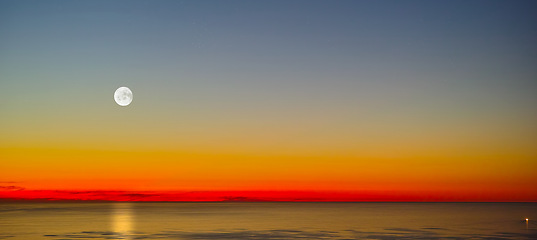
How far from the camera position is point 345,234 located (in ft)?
252

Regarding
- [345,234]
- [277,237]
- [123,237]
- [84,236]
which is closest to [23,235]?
[84,236]

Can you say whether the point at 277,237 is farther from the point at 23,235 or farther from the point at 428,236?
the point at 23,235

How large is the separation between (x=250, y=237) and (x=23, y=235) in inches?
1138

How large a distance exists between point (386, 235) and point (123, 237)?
33.0m

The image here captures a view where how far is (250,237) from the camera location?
71.8m

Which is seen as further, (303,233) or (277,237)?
(303,233)

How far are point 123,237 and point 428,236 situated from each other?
37.8m

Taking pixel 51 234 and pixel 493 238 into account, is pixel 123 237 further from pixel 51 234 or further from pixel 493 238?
pixel 493 238

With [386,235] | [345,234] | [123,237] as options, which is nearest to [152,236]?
[123,237]

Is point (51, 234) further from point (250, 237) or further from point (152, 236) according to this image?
point (250, 237)

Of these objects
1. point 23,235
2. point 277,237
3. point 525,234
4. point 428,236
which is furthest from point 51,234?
point 525,234

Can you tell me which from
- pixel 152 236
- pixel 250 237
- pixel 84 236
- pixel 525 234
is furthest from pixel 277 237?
pixel 525 234

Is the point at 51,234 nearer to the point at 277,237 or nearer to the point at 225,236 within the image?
the point at 225,236

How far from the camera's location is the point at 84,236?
7181cm
